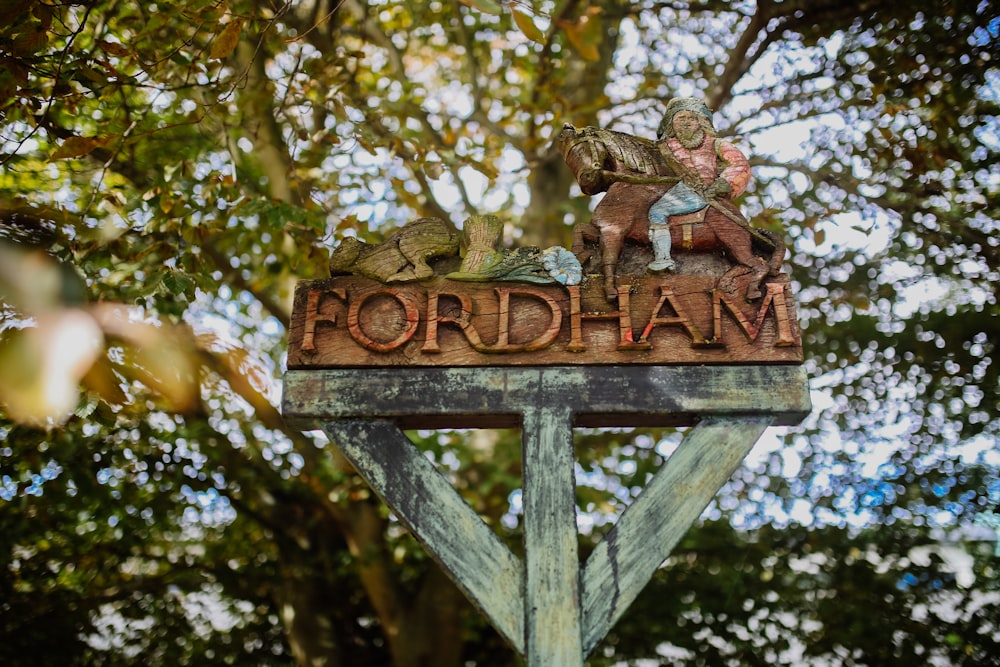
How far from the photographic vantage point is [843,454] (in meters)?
5.91

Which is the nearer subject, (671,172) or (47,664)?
(671,172)

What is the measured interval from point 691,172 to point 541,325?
2.44 feet

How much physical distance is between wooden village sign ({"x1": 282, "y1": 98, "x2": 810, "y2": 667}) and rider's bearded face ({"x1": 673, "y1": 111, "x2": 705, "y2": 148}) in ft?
0.04

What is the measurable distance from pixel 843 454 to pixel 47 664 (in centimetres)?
595

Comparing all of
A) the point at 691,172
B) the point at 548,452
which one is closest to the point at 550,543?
the point at 548,452

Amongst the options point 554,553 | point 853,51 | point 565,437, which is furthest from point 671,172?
point 853,51

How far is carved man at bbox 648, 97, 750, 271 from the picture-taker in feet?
8.67

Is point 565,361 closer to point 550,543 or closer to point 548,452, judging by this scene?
point 548,452

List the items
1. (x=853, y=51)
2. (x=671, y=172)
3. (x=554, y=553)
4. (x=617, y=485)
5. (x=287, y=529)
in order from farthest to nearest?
(x=617, y=485)
(x=287, y=529)
(x=853, y=51)
(x=671, y=172)
(x=554, y=553)

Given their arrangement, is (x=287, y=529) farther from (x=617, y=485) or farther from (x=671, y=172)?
(x=671, y=172)

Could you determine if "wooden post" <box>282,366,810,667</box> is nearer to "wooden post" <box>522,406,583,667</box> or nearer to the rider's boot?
"wooden post" <box>522,406,583,667</box>

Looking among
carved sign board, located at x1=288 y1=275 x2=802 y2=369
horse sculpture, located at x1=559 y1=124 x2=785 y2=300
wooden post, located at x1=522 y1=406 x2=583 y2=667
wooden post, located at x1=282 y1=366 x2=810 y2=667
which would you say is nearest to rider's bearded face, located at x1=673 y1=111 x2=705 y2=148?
horse sculpture, located at x1=559 y1=124 x2=785 y2=300

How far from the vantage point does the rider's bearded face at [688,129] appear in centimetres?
279

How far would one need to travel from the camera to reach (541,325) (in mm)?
2551
